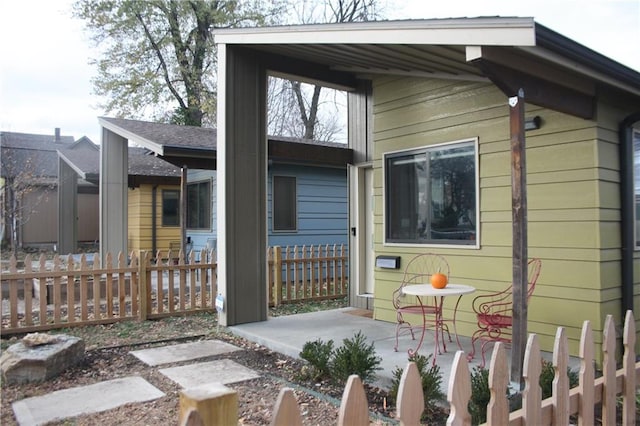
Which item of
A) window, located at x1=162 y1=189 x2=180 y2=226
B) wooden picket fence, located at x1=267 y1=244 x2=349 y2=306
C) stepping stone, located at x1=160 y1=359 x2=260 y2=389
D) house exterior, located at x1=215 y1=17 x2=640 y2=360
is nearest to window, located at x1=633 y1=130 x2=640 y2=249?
house exterior, located at x1=215 y1=17 x2=640 y2=360

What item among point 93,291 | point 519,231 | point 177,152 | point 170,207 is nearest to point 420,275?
point 519,231

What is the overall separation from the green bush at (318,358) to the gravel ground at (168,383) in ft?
0.28

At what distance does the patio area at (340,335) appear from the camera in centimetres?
424

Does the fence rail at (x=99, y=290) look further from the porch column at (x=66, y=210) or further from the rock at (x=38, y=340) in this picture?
the porch column at (x=66, y=210)

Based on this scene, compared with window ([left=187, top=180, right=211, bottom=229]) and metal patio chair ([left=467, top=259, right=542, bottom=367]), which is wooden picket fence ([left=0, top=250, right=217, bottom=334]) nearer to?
metal patio chair ([left=467, top=259, right=542, bottom=367])

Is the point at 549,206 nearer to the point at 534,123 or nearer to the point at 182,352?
the point at 534,123

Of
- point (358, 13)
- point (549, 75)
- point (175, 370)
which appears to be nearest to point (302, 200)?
point (175, 370)

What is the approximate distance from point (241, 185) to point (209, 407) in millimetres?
5141

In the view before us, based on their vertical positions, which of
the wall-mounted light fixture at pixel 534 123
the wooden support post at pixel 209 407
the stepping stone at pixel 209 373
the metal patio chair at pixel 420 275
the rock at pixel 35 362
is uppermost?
the wall-mounted light fixture at pixel 534 123

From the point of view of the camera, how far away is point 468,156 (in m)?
5.30

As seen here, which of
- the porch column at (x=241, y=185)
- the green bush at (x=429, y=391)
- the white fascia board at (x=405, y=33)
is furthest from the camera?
the porch column at (x=241, y=185)

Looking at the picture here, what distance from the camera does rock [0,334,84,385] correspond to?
3.93 meters

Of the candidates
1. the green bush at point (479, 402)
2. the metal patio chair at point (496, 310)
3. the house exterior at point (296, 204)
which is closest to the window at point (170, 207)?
the house exterior at point (296, 204)

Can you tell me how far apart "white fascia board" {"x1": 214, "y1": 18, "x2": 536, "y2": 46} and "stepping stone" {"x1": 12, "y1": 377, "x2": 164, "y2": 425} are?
341 cm
